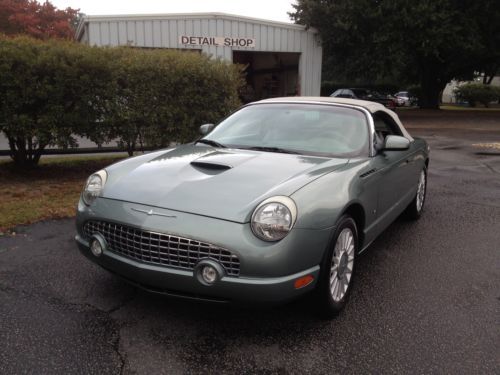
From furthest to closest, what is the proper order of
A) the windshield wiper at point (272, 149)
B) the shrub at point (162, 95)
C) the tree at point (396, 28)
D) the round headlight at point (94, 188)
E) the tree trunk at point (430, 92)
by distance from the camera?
the tree trunk at point (430, 92), the tree at point (396, 28), the shrub at point (162, 95), the windshield wiper at point (272, 149), the round headlight at point (94, 188)

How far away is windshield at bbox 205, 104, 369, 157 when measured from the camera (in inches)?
153

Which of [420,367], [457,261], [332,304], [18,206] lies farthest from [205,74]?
[420,367]

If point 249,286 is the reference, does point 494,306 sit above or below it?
below

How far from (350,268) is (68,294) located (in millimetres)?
2098

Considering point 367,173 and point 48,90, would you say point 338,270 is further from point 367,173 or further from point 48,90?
point 48,90

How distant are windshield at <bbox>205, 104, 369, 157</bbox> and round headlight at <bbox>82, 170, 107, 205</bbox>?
1.19m

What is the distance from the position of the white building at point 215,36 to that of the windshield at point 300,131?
9099mm

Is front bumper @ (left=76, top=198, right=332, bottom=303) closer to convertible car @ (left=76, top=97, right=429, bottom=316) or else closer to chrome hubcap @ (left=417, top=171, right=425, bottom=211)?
convertible car @ (left=76, top=97, right=429, bottom=316)

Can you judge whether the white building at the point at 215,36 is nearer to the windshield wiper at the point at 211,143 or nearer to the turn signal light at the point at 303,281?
the windshield wiper at the point at 211,143

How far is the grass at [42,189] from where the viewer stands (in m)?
5.32

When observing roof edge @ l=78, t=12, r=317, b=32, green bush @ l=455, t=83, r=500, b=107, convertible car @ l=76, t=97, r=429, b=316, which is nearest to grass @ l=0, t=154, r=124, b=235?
convertible car @ l=76, t=97, r=429, b=316

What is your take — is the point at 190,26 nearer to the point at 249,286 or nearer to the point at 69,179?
the point at 69,179

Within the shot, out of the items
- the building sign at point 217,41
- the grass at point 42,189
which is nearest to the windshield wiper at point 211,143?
the grass at point 42,189

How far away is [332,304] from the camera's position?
3.06 metres
